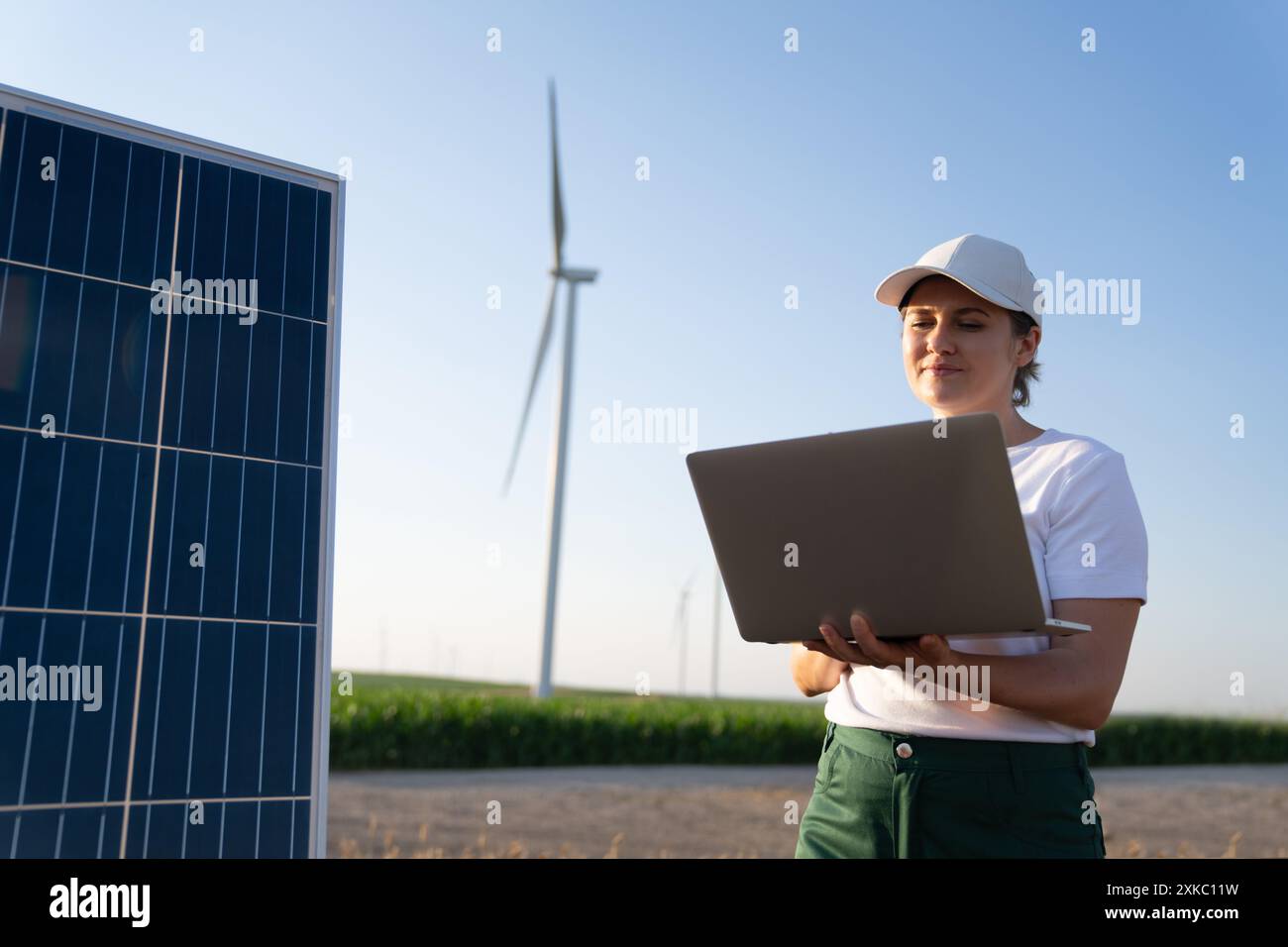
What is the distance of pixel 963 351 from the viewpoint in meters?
3.84

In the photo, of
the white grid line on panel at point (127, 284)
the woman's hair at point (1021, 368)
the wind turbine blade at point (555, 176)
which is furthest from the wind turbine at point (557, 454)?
the woman's hair at point (1021, 368)

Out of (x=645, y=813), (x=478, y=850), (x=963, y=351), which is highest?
(x=963, y=351)

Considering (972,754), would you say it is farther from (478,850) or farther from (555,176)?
(555,176)

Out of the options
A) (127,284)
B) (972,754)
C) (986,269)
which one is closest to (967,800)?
(972,754)

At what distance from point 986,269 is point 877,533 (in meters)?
1.06

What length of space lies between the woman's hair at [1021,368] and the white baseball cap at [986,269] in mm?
56

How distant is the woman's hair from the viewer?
393 centimetres

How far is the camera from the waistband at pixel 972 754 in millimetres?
3484

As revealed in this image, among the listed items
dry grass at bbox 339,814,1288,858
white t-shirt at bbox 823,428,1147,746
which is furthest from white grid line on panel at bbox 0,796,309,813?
dry grass at bbox 339,814,1288,858

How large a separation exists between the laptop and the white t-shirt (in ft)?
0.97

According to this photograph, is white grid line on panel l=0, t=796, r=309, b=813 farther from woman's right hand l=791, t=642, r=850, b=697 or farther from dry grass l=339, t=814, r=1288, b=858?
dry grass l=339, t=814, r=1288, b=858

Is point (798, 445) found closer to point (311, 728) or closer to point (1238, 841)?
point (311, 728)
